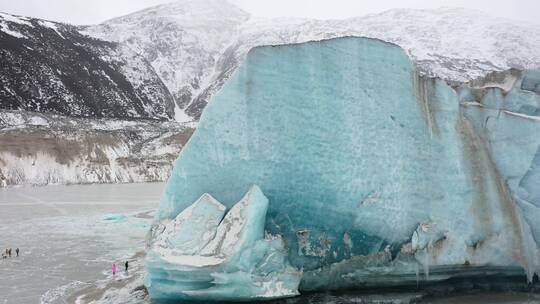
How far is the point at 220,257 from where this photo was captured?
1006 centimetres

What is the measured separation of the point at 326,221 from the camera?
1138 centimetres

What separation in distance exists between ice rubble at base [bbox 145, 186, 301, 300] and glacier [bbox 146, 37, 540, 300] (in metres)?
0.05

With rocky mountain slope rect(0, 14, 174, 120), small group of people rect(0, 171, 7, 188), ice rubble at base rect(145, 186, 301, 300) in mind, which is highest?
ice rubble at base rect(145, 186, 301, 300)

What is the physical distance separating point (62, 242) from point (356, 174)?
53.2ft

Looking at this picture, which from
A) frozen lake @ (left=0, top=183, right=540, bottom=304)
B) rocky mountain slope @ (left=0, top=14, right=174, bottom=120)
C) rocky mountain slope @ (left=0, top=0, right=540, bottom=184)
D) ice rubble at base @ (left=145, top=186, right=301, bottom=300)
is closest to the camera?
ice rubble at base @ (left=145, top=186, right=301, bottom=300)

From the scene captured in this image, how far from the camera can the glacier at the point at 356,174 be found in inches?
445

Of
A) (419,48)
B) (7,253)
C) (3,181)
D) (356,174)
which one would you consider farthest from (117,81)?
(356,174)

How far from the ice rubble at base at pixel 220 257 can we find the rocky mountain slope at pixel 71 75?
10459 centimetres

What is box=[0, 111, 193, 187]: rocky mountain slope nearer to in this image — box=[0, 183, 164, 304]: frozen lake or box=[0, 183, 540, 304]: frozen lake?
box=[0, 183, 164, 304]: frozen lake

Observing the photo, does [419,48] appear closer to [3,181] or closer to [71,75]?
[71,75]

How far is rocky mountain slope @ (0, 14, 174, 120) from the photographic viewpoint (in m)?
109

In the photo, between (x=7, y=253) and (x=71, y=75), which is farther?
(x=71, y=75)

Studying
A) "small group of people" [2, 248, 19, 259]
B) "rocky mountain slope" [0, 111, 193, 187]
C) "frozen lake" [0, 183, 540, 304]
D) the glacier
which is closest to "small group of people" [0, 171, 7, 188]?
"rocky mountain slope" [0, 111, 193, 187]

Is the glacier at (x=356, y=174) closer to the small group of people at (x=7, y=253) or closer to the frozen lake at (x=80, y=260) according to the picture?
the frozen lake at (x=80, y=260)
